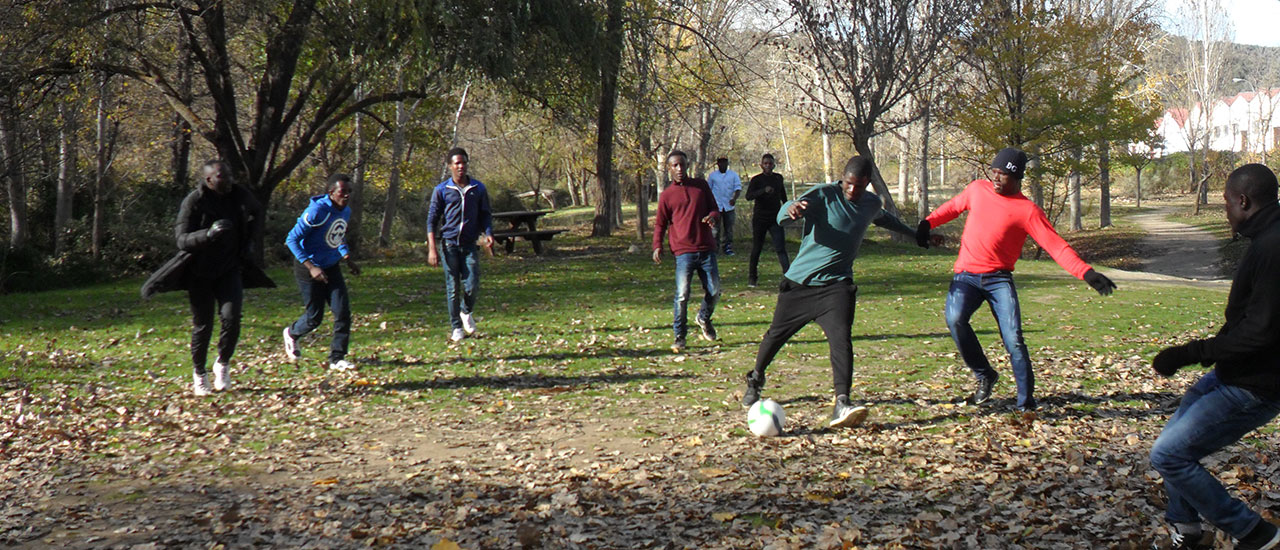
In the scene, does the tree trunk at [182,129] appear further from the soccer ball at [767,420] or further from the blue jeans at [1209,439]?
the blue jeans at [1209,439]

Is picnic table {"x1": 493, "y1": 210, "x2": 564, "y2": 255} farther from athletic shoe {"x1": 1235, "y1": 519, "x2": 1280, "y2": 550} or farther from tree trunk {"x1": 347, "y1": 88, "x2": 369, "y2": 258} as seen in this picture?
athletic shoe {"x1": 1235, "y1": 519, "x2": 1280, "y2": 550}

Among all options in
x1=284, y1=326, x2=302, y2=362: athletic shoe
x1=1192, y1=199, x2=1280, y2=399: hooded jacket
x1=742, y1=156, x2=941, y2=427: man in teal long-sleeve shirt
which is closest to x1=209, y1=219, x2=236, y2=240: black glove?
x1=284, y1=326, x2=302, y2=362: athletic shoe

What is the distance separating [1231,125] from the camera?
243ft

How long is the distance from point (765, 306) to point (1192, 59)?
6370 cm

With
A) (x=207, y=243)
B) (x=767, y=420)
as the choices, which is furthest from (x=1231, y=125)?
(x=207, y=243)

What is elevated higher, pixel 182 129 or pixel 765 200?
pixel 182 129

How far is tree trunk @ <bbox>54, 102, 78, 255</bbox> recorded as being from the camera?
19.4 m

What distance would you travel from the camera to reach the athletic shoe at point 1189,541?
4750 mm

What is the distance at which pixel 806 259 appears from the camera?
7.32m

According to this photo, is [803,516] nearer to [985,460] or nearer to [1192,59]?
[985,460]

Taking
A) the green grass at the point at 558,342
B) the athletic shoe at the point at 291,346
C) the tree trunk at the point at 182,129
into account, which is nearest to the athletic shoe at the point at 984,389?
the green grass at the point at 558,342

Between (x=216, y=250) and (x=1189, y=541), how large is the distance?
23.8 ft

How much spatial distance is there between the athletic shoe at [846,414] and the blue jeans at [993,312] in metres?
0.93

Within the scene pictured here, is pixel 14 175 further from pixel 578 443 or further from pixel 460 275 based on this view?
pixel 578 443
